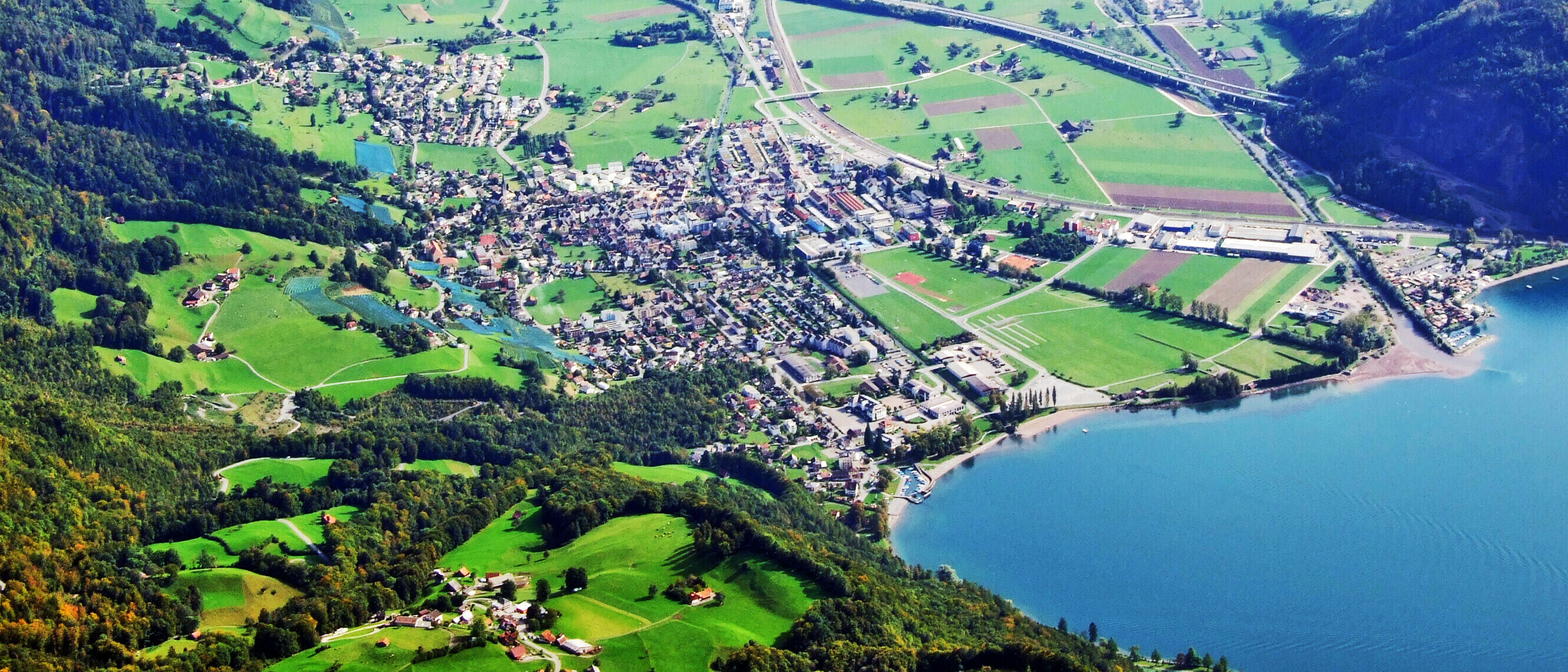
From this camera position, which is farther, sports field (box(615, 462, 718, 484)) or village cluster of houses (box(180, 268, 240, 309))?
village cluster of houses (box(180, 268, 240, 309))

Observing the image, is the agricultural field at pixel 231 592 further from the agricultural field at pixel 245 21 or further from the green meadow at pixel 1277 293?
the agricultural field at pixel 245 21

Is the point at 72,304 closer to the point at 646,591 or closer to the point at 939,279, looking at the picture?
the point at 646,591

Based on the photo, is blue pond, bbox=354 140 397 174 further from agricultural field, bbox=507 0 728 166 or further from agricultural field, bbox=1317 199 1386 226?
agricultural field, bbox=1317 199 1386 226

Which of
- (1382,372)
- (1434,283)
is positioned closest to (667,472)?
(1382,372)

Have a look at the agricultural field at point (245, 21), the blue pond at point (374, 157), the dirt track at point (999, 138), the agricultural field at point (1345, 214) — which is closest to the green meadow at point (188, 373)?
the blue pond at point (374, 157)

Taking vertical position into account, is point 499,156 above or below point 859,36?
below

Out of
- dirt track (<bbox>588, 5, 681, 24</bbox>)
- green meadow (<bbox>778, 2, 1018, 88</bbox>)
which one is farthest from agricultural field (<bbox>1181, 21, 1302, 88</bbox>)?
dirt track (<bbox>588, 5, 681, 24</bbox>)

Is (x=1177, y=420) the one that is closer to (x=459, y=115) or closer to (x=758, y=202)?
(x=758, y=202)

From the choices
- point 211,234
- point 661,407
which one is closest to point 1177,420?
point 661,407

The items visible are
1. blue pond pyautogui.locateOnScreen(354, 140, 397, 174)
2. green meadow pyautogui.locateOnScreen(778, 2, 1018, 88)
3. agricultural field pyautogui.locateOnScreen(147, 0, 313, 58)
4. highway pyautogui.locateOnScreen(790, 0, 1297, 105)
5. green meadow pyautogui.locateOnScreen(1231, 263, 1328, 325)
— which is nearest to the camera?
green meadow pyautogui.locateOnScreen(1231, 263, 1328, 325)
